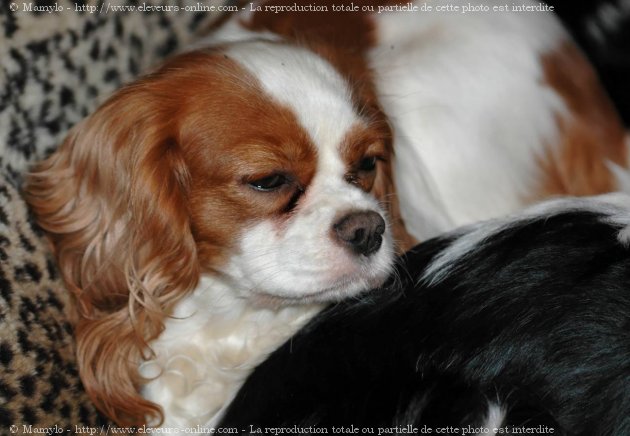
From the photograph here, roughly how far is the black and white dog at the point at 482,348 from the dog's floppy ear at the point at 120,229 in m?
0.31

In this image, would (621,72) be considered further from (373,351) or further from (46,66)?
(46,66)

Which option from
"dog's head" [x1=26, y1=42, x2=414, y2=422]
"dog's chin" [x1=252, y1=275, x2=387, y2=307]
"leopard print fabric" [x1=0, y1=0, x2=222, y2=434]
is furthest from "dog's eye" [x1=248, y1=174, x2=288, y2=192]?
"leopard print fabric" [x1=0, y1=0, x2=222, y2=434]

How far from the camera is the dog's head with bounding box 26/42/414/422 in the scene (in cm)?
195

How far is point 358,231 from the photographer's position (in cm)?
193

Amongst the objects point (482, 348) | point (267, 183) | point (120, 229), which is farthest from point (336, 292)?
point (120, 229)

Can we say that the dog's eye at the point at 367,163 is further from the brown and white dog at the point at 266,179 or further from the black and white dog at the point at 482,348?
the black and white dog at the point at 482,348

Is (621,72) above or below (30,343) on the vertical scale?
above

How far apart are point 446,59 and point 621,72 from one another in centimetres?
51

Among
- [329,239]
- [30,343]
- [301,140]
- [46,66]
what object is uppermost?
[46,66]

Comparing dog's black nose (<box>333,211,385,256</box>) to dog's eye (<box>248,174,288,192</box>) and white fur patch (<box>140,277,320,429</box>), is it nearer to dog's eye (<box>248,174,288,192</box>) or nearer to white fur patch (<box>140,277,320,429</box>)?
dog's eye (<box>248,174,288,192</box>)

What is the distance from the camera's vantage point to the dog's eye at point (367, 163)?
2.11 meters

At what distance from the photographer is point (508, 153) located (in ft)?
7.78

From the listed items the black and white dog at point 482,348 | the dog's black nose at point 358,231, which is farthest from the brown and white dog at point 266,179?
the black and white dog at point 482,348

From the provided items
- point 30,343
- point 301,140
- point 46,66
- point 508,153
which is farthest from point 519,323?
point 46,66
